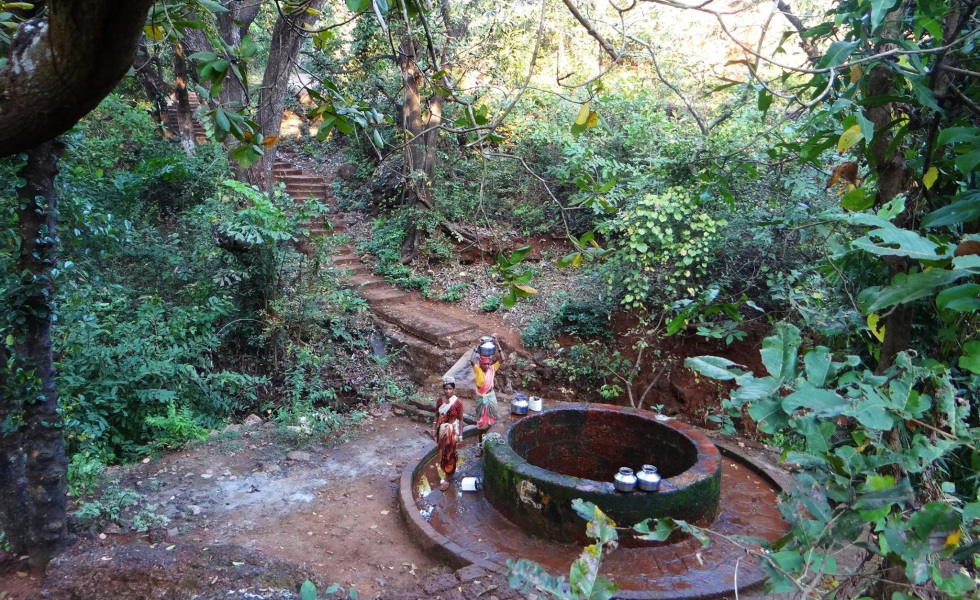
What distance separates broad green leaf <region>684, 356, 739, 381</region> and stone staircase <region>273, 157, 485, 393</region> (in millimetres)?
6851

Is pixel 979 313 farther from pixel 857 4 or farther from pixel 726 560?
pixel 726 560

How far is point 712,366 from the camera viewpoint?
4.10 feet

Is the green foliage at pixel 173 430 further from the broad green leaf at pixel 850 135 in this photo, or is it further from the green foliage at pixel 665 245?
the broad green leaf at pixel 850 135

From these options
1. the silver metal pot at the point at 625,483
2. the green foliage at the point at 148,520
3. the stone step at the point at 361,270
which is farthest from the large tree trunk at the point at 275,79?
→ the silver metal pot at the point at 625,483

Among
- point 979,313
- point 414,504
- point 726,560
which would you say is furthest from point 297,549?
point 979,313

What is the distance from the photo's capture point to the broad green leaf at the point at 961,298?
1.01 meters

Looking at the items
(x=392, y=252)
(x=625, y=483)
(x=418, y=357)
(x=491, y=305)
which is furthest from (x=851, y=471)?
(x=392, y=252)

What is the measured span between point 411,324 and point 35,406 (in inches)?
239

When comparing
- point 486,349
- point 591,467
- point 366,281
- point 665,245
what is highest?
point 665,245

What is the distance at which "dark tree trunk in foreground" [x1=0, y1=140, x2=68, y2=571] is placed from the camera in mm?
3738

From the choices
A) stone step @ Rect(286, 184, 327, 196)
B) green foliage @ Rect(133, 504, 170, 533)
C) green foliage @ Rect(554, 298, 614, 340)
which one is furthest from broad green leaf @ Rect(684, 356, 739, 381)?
stone step @ Rect(286, 184, 327, 196)

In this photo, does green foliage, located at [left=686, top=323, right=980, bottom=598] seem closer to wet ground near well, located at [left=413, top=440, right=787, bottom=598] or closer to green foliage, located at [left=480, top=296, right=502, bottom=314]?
wet ground near well, located at [left=413, top=440, right=787, bottom=598]

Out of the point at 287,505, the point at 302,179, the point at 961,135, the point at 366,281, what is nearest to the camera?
the point at 961,135

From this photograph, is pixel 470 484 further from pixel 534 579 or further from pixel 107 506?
pixel 534 579
